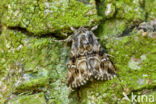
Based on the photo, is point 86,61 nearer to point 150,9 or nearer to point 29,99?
point 29,99

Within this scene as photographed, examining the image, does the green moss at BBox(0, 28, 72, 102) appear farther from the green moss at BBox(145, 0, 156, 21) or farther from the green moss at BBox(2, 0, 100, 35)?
the green moss at BBox(145, 0, 156, 21)

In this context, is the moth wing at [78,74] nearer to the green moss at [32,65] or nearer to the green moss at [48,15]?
the green moss at [32,65]

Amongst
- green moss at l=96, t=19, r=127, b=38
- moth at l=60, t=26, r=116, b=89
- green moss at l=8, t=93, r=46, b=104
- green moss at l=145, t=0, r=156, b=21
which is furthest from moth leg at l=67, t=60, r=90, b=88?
green moss at l=145, t=0, r=156, b=21

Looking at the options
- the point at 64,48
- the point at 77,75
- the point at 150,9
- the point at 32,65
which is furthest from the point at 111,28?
the point at 32,65

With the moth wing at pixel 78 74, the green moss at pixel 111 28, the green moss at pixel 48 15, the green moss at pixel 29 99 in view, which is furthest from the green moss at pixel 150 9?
the green moss at pixel 29 99

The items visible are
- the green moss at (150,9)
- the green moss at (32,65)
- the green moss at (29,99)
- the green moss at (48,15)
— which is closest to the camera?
the green moss at (29,99)

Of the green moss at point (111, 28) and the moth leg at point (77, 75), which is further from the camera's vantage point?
the green moss at point (111, 28)
